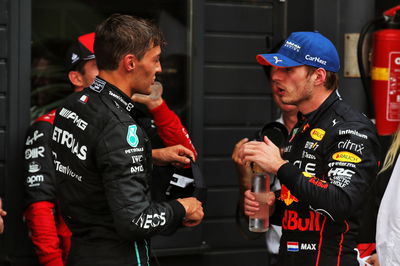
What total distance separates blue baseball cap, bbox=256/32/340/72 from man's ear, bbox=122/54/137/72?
80 cm

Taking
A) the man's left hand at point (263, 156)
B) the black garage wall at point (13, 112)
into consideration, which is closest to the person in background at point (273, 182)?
the man's left hand at point (263, 156)

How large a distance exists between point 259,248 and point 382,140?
1.49 meters

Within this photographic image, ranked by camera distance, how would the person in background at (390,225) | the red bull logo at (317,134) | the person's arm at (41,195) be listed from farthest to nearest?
the person's arm at (41,195) → the red bull logo at (317,134) → the person in background at (390,225)

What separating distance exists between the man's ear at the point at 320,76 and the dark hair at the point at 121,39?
895mm

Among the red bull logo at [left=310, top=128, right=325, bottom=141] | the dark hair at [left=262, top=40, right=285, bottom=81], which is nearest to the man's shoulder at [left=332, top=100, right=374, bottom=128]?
the red bull logo at [left=310, top=128, right=325, bottom=141]

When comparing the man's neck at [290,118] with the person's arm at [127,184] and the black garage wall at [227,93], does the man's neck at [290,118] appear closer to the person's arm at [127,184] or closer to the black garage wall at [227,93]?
the black garage wall at [227,93]

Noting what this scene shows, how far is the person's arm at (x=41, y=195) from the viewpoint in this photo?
4.01 metres

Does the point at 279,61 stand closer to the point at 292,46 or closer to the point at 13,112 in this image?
the point at 292,46

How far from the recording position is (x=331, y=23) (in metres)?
4.73

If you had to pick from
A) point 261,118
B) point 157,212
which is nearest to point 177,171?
point 157,212

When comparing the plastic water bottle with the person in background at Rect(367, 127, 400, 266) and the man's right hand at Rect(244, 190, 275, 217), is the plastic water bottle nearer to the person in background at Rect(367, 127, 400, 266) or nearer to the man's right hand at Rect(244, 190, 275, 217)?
the man's right hand at Rect(244, 190, 275, 217)

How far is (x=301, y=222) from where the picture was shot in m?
3.35

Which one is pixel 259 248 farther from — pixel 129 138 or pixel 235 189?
pixel 129 138

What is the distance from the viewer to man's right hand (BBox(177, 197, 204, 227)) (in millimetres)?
3061
